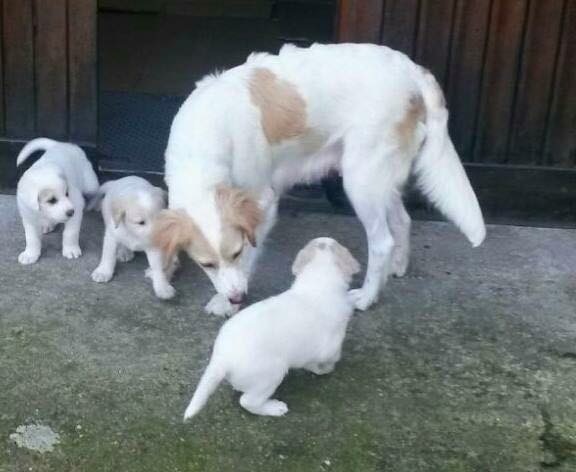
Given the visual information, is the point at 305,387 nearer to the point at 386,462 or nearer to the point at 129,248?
the point at 386,462

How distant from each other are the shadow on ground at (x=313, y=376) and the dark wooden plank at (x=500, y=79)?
592 mm

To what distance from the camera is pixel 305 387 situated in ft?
12.5

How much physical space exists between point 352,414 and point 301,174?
1257 millimetres

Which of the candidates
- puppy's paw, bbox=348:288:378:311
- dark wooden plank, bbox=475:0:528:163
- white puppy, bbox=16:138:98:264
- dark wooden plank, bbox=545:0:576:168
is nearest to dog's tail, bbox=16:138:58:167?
white puppy, bbox=16:138:98:264

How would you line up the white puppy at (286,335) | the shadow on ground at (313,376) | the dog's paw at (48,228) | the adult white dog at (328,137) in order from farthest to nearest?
the dog's paw at (48,228), the adult white dog at (328,137), the shadow on ground at (313,376), the white puppy at (286,335)

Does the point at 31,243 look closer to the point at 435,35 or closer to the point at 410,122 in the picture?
the point at 410,122

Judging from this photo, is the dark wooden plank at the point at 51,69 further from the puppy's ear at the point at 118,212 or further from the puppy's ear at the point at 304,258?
the puppy's ear at the point at 304,258

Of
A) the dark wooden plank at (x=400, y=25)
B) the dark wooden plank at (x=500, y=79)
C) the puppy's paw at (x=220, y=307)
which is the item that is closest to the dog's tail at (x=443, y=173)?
the dark wooden plank at (x=400, y=25)

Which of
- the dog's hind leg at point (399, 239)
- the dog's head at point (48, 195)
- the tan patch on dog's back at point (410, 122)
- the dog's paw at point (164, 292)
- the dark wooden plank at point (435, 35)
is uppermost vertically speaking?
the dark wooden plank at point (435, 35)

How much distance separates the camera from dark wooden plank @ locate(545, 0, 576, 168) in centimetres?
502

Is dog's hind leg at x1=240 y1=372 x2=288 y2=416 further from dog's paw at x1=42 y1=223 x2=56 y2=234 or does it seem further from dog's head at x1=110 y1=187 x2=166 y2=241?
dog's paw at x1=42 y1=223 x2=56 y2=234

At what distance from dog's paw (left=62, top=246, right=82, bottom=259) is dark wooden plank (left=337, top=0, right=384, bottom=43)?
163 centimetres

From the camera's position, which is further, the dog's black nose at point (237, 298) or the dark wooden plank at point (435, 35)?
the dark wooden plank at point (435, 35)

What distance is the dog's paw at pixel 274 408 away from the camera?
3.60 meters
